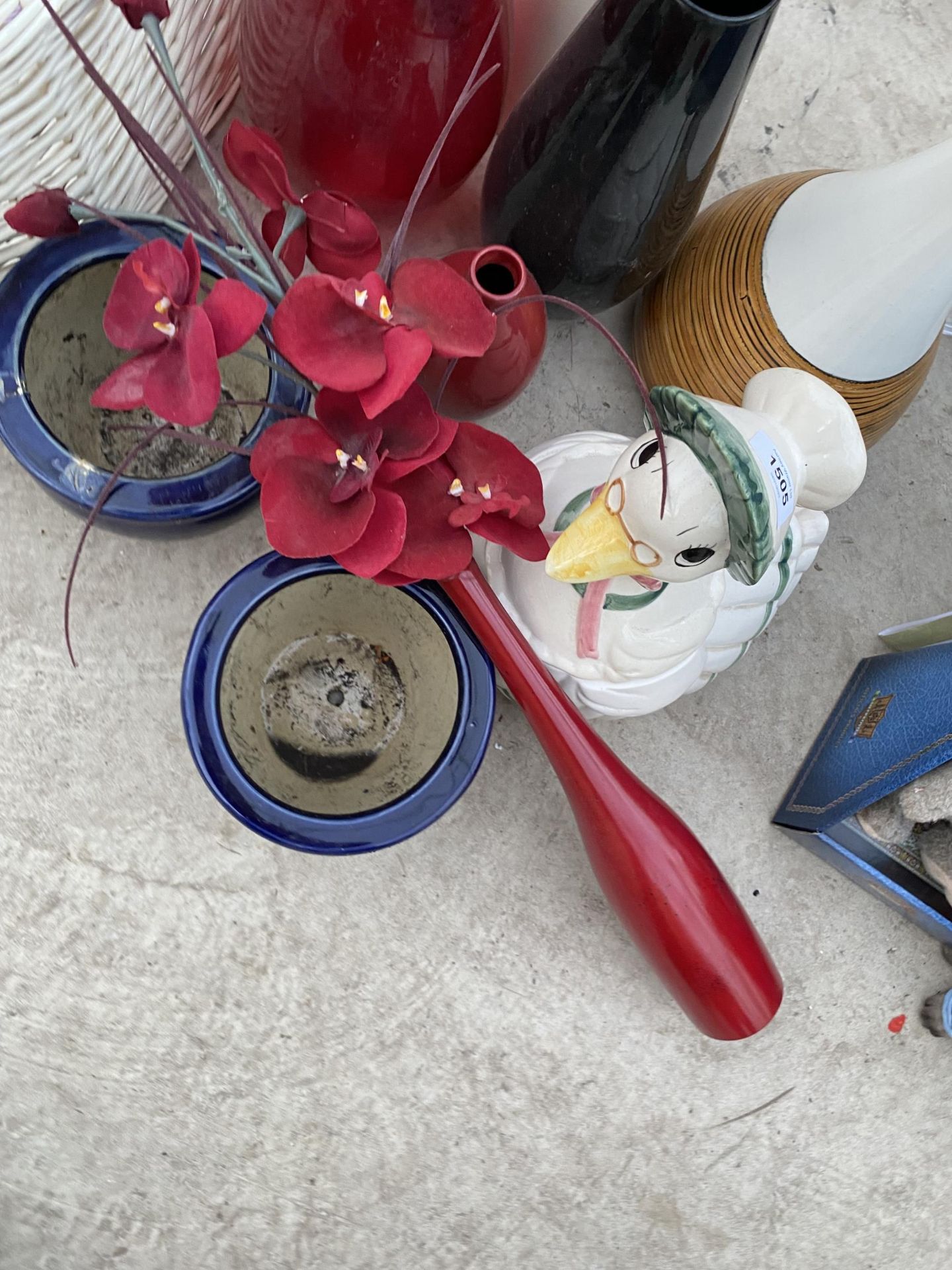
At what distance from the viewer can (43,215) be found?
9.9 inches

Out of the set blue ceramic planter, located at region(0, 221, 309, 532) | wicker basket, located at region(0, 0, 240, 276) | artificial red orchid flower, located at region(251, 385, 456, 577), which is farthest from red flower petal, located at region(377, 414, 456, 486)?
wicker basket, located at region(0, 0, 240, 276)

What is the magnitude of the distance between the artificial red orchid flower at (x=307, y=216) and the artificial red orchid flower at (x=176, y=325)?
5 cm

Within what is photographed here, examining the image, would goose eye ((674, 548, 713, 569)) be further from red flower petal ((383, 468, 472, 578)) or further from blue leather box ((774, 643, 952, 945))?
blue leather box ((774, 643, 952, 945))

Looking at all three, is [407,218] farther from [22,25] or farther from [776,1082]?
[776,1082]

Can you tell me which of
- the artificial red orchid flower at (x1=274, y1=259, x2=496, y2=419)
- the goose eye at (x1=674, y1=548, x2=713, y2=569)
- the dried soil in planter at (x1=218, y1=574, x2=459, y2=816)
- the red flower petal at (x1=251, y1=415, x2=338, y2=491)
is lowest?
the dried soil in planter at (x1=218, y1=574, x2=459, y2=816)

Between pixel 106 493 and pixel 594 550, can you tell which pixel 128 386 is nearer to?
pixel 106 493

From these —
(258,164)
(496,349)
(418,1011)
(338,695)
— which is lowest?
(418,1011)

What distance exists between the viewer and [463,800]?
47cm

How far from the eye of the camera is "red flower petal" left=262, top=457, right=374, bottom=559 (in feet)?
0.85

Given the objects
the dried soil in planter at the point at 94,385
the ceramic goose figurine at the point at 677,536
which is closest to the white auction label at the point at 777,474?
the ceramic goose figurine at the point at 677,536

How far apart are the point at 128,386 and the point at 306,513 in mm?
54

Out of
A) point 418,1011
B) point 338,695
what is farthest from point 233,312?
point 418,1011

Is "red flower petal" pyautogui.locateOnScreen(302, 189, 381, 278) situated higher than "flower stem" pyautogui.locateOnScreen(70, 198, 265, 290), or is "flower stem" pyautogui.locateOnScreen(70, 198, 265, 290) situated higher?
"flower stem" pyautogui.locateOnScreen(70, 198, 265, 290)

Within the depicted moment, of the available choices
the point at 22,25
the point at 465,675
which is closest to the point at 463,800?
the point at 465,675
